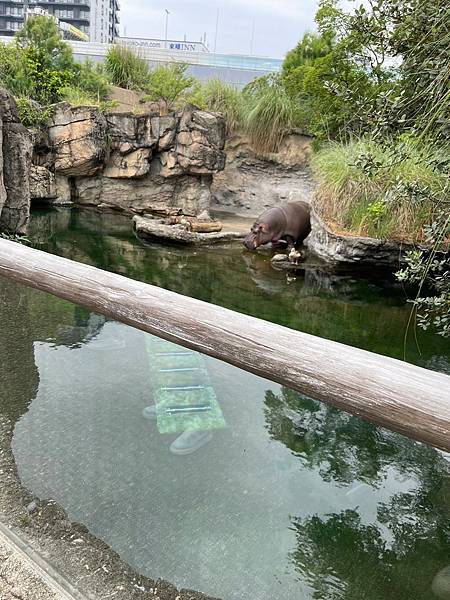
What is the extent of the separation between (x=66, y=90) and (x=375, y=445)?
10547mm

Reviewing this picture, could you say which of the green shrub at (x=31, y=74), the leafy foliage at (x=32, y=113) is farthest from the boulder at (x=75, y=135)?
the green shrub at (x=31, y=74)

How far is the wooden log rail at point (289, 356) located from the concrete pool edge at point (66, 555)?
2.66 feet

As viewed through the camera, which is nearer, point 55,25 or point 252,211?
point 252,211

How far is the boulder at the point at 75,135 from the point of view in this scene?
9953mm

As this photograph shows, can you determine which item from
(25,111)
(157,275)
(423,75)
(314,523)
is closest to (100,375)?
(314,523)

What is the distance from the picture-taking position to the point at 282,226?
26.8 ft

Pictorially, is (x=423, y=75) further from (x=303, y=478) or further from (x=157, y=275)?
(x=157, y=275)

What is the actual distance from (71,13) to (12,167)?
180 feet

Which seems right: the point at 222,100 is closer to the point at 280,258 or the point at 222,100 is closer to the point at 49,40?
the point at 49,40

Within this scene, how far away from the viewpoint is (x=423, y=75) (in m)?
1.99

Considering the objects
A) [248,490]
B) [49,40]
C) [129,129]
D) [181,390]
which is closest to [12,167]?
[181,390]

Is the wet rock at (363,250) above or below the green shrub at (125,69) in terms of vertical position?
below

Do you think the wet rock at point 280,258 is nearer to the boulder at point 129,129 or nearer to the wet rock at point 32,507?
the boulder at point 129,129

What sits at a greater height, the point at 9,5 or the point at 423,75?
the point at 9,5
